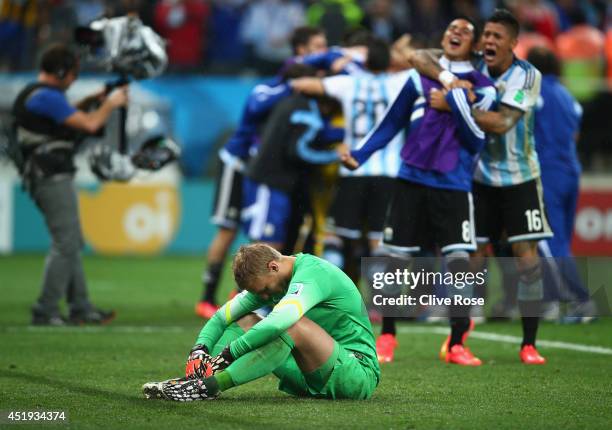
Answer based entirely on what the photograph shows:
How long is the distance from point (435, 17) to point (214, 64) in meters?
3.62

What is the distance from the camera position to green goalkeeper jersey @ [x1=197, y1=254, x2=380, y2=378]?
6.23m

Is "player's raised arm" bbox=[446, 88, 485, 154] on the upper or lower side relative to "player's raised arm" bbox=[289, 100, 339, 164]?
upper

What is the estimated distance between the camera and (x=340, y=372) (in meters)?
6.62

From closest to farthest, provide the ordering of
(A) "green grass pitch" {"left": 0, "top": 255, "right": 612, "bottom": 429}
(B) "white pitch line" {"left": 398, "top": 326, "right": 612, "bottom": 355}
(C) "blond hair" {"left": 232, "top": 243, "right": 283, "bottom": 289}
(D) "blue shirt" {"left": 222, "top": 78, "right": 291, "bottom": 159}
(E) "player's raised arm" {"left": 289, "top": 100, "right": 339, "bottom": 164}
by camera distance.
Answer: (A) "green grass pitch" {"left": 0, "top": 255, "right": 612, "bottom": 429}, (C) "blond hair" {"left": 232, "top": 243, "right": 283, "bottom": 289}, (B) "white pitch line" {"left": 398, "top": 326, "right": 612, "bottom": 355}, (E) "player's raised arm" {"left": 289, "top": 100, "right": 339, "bottom": 164}, (D) "blue shirt" {"left": 222, "top": 78, "right": 291, "bottom": 159}

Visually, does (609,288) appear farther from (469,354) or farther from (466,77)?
(466,77)

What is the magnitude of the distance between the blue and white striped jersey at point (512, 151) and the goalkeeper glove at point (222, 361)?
3033 millimetres

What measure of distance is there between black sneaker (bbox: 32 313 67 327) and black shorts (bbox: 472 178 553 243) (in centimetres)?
390

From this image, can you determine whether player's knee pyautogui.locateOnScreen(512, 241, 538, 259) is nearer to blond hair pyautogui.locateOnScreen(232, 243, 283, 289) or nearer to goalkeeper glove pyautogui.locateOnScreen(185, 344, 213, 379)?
blond hair pyautogui.locateOnScreen(232, 243, 283, 289)

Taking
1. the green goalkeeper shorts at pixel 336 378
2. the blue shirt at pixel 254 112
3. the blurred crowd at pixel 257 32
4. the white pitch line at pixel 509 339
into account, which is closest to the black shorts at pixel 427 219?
the white pitch line at pixel 509 339

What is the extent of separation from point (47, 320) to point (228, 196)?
226 cm

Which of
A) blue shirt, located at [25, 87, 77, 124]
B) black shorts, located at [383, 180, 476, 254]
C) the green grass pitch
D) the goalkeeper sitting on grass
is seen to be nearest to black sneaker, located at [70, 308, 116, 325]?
the green grass pitch

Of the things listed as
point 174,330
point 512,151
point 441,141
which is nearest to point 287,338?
point 441,141

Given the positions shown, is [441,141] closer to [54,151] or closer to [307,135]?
[307,135]

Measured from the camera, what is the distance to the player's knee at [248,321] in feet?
22.2
